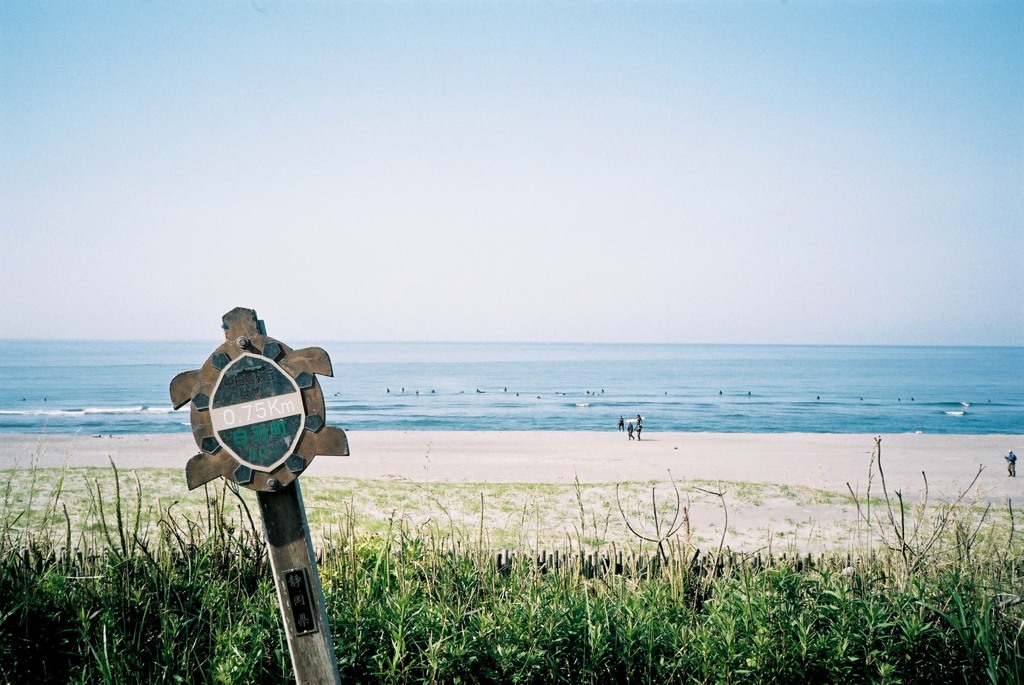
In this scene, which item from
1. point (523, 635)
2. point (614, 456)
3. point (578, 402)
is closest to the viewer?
point (523, 635)

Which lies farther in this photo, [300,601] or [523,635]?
[523,635]

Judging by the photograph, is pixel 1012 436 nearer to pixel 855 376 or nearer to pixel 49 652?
pixel 49 652

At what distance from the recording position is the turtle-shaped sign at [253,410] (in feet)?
8.91

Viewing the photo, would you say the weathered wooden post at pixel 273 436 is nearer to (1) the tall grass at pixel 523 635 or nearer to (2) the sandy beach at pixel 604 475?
(1) the tall grass at pixel 523 635

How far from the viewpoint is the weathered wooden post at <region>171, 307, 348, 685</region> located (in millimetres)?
2717

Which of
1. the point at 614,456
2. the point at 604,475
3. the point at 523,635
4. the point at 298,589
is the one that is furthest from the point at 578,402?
the point at 298,589

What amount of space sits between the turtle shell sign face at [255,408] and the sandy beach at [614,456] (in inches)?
594

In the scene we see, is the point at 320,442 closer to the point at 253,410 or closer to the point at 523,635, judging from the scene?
the point at 253,410

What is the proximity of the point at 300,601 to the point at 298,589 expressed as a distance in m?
0.05

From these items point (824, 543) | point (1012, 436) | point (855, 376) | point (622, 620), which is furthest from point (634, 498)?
point (855, 376)

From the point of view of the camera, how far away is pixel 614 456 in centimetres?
2600

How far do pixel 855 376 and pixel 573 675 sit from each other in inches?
3606

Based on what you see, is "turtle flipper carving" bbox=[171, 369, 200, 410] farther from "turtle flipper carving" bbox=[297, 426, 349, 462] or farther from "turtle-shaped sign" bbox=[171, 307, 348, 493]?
"turtle flipper carving" bbox=[297, 426, 349, 462]

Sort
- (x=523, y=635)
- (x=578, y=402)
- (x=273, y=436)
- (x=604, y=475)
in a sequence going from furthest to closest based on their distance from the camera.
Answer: (x=578, y=402) < (x=604, y=475) < (x=523, y=635) < (x=273, y=436)
